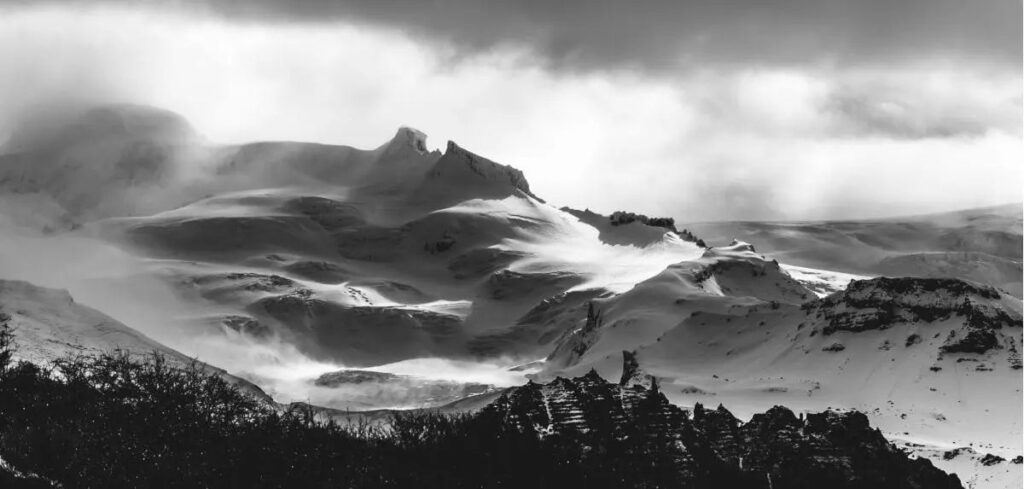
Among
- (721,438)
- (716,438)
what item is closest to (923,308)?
(721,438)

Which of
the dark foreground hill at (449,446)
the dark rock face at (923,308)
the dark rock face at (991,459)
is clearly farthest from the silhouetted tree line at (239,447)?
the dark rock face at (923,308)

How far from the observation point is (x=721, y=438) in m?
83.2

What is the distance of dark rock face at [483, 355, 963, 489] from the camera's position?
250ft

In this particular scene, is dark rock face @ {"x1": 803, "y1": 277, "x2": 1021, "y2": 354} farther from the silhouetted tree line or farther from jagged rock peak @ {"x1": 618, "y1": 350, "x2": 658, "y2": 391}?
the silhouetted tree line

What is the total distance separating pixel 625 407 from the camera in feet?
289

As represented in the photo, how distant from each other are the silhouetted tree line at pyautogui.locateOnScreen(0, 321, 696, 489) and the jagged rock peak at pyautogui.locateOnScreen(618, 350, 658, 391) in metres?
34.2

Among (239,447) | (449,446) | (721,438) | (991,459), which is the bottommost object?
(991,459)

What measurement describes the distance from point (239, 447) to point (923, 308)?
248ft

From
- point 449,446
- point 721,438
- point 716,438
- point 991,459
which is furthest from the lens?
point 991,459

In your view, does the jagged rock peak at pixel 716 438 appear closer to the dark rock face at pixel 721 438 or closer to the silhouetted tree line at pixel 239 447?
the dark rock face at pixel 721 438

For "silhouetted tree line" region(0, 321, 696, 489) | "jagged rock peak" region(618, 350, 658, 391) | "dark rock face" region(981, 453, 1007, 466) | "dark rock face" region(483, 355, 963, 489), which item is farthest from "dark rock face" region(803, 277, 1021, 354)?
"silhouetted tree line" region(0, 321, 696, 489)

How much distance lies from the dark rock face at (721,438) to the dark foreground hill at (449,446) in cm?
12

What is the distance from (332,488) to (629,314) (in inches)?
4299

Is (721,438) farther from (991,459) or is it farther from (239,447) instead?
(239,447)
